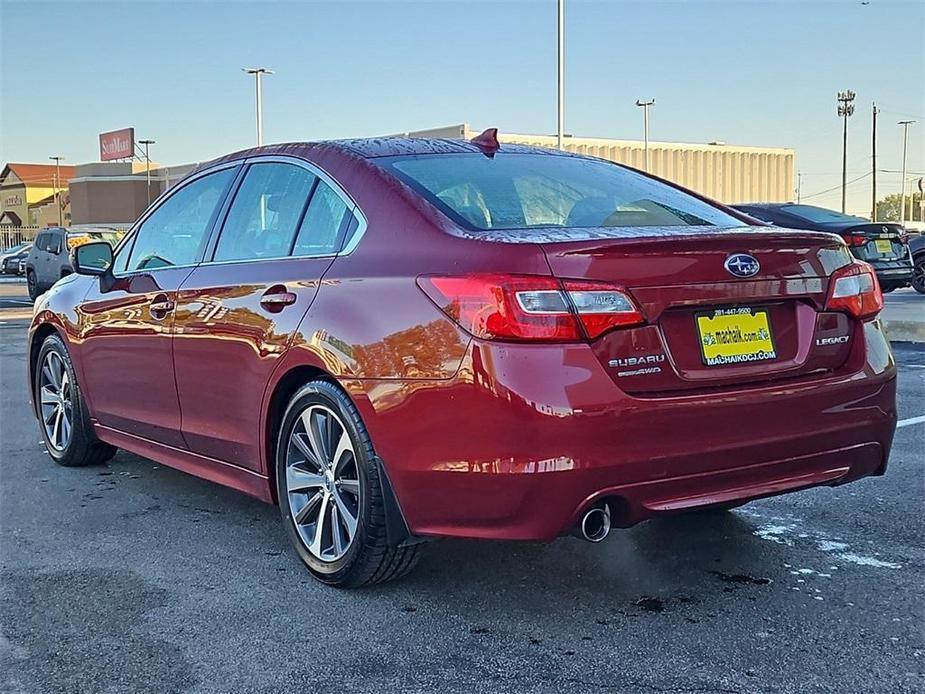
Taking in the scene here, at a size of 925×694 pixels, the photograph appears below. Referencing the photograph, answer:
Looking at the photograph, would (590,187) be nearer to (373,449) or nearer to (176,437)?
(373,449)

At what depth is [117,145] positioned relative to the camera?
71.6 metres

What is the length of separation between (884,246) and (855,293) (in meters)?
13.5

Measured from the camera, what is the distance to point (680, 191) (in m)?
4.40

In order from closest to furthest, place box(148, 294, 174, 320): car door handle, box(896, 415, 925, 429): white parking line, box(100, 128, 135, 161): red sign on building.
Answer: box(148, 294, 174, 320): car door handle → box(896, 415, 925, 429): white parking line → box(100, 128, 135, 161): red sign on building

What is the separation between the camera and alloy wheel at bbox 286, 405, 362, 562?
3652 mm

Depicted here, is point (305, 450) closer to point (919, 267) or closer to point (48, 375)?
point (48, 375)

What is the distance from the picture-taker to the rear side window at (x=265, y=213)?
4102mm

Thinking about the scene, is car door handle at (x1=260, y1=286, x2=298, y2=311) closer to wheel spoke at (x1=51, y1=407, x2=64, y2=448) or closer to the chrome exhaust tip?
the chrome exhaust tip

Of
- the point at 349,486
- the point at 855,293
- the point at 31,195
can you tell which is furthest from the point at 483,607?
the point at 31,195

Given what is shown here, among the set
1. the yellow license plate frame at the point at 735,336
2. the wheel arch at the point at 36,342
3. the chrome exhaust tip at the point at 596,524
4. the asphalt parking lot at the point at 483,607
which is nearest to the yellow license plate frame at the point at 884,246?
the asphalt parking lot at the point at 483,607

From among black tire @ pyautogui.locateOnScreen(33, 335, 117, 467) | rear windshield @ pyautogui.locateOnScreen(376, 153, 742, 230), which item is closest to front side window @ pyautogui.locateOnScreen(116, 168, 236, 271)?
black tire @ pyautogui.locateOnScreen(33, 335, 117, 467)

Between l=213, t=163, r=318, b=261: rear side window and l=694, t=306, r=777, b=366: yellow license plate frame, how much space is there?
163 centimetres

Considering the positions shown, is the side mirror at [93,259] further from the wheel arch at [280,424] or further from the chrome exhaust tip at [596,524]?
the chrome exhaust tip at [596,524]

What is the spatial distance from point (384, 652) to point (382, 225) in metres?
1.39
